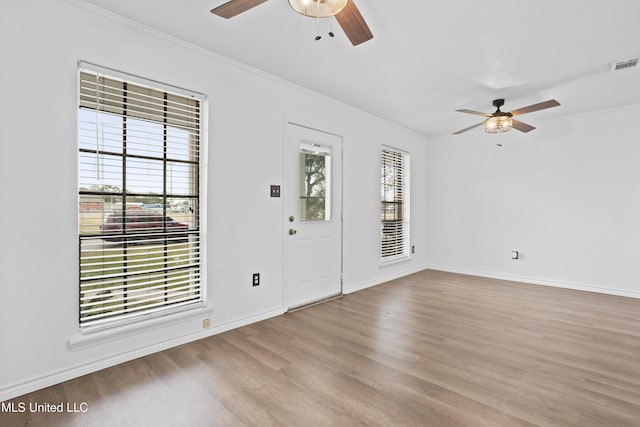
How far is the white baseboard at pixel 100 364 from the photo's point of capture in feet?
6.74

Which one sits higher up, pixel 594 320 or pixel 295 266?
pixel 295 266

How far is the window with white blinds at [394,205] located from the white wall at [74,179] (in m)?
2.03

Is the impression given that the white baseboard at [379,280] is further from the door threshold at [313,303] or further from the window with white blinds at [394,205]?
the window with white blinds at [394,205]

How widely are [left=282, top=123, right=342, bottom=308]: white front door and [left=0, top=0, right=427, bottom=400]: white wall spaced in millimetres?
165

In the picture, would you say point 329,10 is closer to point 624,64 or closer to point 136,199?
point 136,199

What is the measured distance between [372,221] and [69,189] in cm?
383

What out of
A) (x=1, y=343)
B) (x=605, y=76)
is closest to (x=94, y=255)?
(x=1, y=343)

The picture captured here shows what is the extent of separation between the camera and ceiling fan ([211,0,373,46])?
1.67 m

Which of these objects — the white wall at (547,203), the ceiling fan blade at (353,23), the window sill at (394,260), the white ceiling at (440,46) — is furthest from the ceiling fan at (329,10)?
the white wall at (547,203)

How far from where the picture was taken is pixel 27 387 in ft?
6.84

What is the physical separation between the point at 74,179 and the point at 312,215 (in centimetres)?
250

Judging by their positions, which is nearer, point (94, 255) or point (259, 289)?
point (94, 255)

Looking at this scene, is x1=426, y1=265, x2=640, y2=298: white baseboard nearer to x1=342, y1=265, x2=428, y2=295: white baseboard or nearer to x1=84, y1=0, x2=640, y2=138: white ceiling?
x1=342, y1=265, x2=428, y2=295: white baseboard

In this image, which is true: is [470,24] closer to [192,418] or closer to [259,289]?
[259,289]
